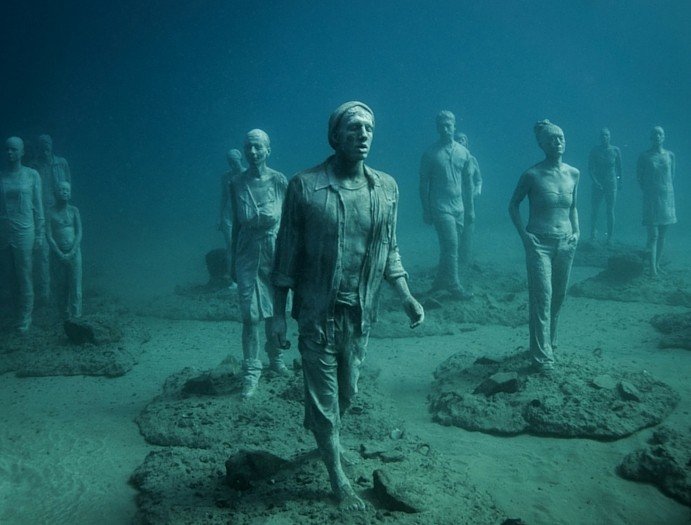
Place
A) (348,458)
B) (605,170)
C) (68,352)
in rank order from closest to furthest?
(348,458)
(68,352)
(605,170)

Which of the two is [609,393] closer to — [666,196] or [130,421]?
[130,421]

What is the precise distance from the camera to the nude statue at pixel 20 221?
895 cm

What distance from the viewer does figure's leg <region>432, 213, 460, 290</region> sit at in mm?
10258

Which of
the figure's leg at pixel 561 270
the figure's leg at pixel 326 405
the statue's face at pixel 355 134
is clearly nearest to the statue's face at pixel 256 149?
the statue's face at pixel 355 134

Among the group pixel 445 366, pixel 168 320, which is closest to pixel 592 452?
pixel 445 366

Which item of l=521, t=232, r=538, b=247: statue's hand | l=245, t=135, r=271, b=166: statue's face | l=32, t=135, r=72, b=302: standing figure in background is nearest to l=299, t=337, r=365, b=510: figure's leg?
l=245, t=135, r=271, b=166: statue's face

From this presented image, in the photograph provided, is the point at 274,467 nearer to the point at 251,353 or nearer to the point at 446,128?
the point at 251,353

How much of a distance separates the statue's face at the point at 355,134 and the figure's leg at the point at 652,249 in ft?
35.2

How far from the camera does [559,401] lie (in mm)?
5254

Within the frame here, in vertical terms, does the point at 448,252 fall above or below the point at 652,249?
below

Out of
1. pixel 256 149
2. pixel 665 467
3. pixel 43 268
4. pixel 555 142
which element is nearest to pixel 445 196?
pixel 555 142

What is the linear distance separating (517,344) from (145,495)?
6.21m

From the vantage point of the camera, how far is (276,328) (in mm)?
3525

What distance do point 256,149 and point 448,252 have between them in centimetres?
579
